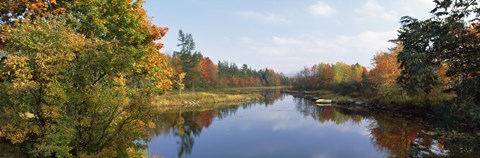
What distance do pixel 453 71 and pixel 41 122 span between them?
653 inches

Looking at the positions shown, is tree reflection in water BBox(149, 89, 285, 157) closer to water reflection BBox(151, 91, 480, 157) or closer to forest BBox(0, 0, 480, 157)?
water reflection BBox(151, 91, 480, 157)

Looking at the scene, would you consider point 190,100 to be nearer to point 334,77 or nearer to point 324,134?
point 324,134

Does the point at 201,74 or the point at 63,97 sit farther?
the point at 201,74

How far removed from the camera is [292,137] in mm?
32094

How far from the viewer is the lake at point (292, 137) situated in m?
25.1

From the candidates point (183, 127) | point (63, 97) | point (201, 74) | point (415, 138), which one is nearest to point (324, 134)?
point (415, 138)

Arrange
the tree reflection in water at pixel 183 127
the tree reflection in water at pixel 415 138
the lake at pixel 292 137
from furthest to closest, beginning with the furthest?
the tree reflection in water at pixel 183 127
the lake at pixel 292 137
the tree reflection in water at pixel 415 138

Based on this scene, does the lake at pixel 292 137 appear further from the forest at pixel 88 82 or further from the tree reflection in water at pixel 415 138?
the forest at pixel 88 82

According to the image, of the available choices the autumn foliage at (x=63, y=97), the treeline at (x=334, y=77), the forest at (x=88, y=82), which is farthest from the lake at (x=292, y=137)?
the treeline at (x=334, y=77)

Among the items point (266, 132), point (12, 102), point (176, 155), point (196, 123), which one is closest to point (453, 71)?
point (12, 102)

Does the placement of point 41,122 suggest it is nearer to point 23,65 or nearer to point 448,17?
point 23,65

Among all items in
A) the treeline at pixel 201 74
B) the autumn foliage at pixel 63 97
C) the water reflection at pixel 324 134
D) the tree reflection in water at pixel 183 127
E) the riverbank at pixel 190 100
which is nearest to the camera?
the autumn foliage at pixel 63 97

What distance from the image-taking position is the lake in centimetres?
2512

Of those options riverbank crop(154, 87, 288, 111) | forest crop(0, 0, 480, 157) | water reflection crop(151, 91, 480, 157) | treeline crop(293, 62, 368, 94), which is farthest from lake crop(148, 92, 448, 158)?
treeline crop(293, 62, 368, 94)
